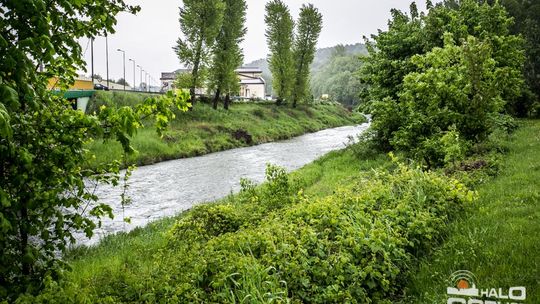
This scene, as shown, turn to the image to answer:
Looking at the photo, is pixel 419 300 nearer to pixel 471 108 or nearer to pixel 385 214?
pixel 385 214

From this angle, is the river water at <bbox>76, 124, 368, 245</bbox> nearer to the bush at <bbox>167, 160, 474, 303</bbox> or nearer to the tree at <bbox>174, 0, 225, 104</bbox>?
the bush at <bbox>167, 160, 474, 303</bbox>

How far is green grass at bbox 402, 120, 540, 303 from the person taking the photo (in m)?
5.80

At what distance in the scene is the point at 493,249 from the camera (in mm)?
6730

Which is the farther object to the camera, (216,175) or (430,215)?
(216,175)

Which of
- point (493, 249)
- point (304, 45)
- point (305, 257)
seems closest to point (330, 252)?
point (305, 257)

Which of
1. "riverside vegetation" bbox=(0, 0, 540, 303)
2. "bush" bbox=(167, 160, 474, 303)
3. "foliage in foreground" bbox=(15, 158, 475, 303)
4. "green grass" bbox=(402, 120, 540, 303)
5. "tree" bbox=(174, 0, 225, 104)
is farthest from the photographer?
"tree" bbox=(174, 0, 225, 104)

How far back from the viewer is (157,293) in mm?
5625

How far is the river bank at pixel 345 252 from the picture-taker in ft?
18.8

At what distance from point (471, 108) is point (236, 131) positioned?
30798mm

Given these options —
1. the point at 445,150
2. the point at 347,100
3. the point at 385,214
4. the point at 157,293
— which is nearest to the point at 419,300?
the point at 385,214

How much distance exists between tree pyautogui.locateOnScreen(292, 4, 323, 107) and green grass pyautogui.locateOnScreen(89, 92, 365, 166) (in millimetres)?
5308

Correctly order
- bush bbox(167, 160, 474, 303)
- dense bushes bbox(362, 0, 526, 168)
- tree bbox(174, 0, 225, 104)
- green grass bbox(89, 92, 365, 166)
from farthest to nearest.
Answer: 1. tree bbox(174, 0, 225, 104)
2. green grass bbox(89, 92, 365, 166)
3. dense bushes bbox(362, 0, 526, 168)
4. bush bbox(167, 160, 474, 303)

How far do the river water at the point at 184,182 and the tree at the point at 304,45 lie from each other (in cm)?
3490

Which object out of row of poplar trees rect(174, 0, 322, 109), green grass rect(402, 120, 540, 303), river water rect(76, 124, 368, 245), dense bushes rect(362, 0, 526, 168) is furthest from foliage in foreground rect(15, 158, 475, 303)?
row of poplar trees rect(174, 0, 322, 109)
